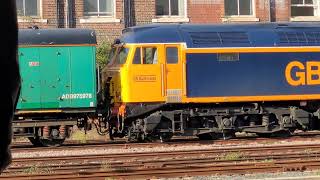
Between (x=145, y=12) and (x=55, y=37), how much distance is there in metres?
8.14

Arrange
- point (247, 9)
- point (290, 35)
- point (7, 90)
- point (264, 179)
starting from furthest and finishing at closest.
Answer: point (247, 9) < point (290, 35) < point (264, 179) < point (7, 90)

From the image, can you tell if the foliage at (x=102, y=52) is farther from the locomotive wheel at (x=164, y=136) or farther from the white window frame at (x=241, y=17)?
the locomotive wheel at (x=164, y=136)

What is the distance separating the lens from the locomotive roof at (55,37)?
15062 millimetres

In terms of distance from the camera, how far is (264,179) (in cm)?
809

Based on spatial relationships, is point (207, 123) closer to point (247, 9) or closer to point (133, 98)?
point (133, 98)

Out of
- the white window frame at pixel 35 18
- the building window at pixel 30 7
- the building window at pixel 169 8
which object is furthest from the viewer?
the building window at pixel 169 8

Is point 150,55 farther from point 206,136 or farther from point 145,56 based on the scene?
point 206,136

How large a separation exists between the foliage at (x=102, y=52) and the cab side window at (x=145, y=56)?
193 inches

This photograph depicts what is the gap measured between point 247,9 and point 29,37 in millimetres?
11598

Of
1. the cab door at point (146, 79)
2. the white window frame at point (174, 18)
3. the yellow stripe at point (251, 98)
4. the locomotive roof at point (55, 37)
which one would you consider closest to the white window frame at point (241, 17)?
the white window frame at point (174, 18)

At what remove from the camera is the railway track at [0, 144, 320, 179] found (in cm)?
927

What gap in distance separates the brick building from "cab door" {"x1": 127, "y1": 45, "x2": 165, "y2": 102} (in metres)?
7.32

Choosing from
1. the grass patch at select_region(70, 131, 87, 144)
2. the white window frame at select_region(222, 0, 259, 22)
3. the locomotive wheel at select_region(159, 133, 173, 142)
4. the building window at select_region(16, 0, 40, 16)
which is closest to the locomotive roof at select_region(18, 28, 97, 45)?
the locomotive wheel at select_region(159, 133, 173, 142)

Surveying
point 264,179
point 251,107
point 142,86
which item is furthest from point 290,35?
point 264,179
